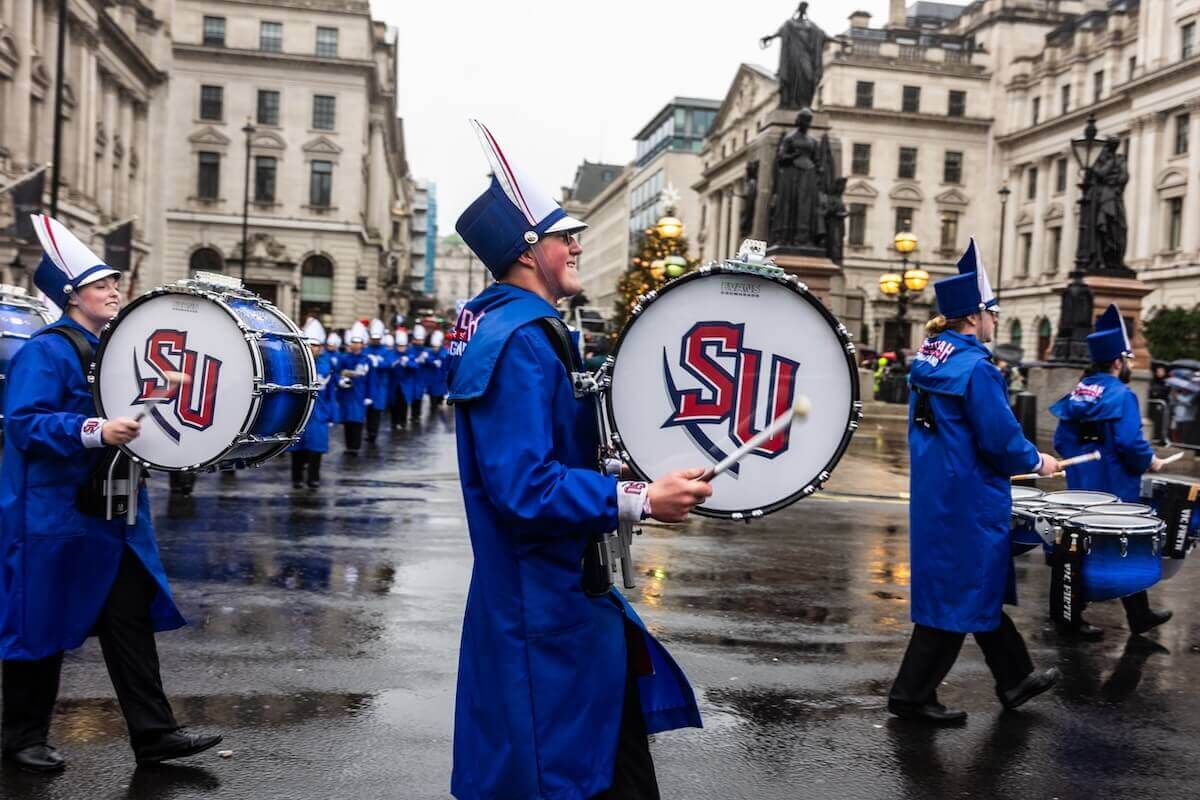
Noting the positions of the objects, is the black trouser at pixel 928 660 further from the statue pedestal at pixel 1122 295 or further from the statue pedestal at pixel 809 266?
the statue pedestal at pixel 1122 295

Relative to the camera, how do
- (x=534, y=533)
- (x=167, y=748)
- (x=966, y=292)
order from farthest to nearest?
1. (x=966, y=292)
2. (x=167, y=748)
3. (x=534, y=533)

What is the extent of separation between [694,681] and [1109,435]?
12.1 ft

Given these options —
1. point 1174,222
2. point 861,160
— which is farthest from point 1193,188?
point 861,160

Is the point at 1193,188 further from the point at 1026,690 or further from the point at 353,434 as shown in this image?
the point at 1026,690

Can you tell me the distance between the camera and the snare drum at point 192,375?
4535 millimetres

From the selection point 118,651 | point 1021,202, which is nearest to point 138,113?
point 1021,202

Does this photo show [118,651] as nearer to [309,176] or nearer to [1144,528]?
[1144,528]

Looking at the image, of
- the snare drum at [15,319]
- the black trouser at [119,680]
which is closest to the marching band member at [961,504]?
the black trouser at [119,680]

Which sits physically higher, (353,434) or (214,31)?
(214,31)

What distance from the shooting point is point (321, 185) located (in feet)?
201

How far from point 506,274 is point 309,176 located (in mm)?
60871

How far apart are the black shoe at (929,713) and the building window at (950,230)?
75777 mm

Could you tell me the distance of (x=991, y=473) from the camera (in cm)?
532

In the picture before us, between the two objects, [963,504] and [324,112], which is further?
[324,112]
